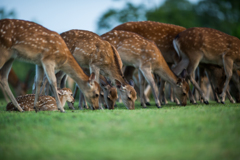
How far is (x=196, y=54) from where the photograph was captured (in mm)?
7348

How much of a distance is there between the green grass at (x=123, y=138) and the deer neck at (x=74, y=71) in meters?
2.00

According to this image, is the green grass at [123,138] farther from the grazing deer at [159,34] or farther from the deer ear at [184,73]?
the grazing deer at [159,34]

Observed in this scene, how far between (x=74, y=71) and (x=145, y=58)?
2071 millimetres

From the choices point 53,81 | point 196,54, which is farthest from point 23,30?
point 196,54

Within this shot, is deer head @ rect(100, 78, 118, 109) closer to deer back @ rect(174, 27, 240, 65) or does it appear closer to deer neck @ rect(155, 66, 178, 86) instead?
deer neck @ rect(155, 66, 178, 86)

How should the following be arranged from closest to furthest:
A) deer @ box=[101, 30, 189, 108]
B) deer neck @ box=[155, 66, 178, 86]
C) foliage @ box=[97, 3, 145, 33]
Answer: deer @ box=[101, 30, 189, 108] < deer neck @ box=[155, 66, 178, 86] < foliage @ box=[97, 3, 145, 33]

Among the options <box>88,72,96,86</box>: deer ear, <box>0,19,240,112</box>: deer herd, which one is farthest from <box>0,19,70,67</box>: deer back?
<box>88,72,96,86</box>: deer ear

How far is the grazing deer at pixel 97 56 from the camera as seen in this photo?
21.2ft

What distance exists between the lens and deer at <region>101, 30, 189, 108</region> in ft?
23.2

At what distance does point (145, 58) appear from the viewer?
7070mm

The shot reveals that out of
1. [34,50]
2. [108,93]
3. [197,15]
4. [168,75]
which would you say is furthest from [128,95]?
[197,15]

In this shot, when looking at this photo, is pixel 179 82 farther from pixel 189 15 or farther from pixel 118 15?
pixel 118 15

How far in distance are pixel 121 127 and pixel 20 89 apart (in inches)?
377

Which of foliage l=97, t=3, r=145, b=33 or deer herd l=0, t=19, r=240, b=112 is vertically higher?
deer herd l=0, t=19, r=240, b=112
